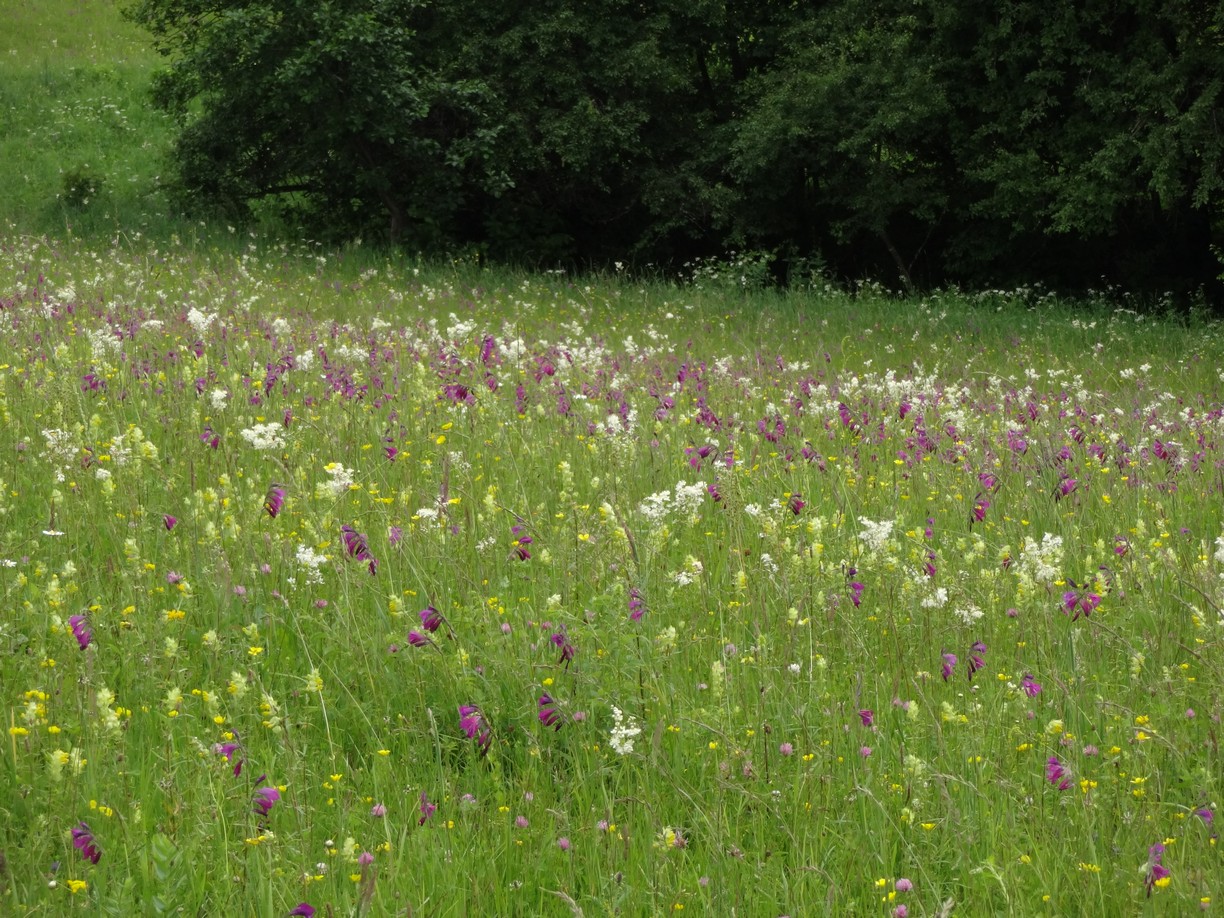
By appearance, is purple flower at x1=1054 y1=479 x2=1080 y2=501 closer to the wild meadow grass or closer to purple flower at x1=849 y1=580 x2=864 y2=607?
the wild meadow grass

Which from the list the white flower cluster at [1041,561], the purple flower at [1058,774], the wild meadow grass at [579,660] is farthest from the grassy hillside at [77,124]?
the purple flower at [1058,774]

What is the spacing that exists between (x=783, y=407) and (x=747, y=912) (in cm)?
543

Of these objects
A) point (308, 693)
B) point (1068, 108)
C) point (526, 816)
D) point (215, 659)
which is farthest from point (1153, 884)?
point (1068, 108)

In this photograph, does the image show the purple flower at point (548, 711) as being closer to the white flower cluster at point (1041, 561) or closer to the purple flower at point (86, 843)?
the purple flower at point (86, 843)

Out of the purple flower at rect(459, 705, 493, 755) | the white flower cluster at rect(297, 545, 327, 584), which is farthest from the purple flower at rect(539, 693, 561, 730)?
the white flower cluster at rect(297, 545, 327, 584)

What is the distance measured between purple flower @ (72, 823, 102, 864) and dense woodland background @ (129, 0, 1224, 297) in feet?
53.3

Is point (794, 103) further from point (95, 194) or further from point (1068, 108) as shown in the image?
point (95, 194)

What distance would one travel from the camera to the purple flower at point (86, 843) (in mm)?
2277

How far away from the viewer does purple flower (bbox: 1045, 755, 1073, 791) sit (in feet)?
8.73

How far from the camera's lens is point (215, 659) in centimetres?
347

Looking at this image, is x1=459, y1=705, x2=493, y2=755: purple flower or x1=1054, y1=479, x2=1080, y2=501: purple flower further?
x1=1054, y1=479, x2=1080, y2=501: purple flower

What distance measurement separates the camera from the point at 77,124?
2531 cm

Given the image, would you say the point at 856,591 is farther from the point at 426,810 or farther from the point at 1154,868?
the point at 426,810

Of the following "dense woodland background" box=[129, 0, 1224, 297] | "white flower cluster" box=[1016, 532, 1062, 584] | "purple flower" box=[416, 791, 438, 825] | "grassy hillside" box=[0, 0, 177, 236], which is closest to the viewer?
"purple flower" box=[416, 791, 438, 825]
